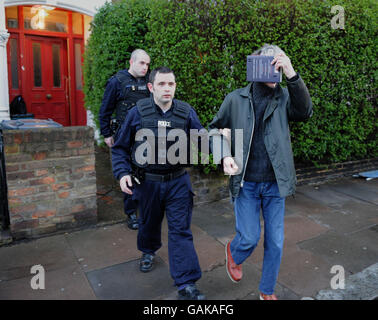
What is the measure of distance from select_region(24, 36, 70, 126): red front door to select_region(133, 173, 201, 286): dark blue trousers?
7092 mm

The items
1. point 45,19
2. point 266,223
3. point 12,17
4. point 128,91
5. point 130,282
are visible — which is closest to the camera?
point 266,223

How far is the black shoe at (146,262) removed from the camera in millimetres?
3541

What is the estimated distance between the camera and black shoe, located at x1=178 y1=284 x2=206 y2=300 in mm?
2963

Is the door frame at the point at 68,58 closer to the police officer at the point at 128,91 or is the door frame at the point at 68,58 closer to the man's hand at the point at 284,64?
the police officer at the point at 128,91

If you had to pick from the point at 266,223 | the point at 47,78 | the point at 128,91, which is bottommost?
→ the point at 266,223

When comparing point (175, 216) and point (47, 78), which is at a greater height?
point (47, 78)

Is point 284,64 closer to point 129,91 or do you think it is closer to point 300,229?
point 129,91

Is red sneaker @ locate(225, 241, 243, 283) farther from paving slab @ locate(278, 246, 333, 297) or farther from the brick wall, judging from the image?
the brick wall

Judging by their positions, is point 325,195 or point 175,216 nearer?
point 175,216

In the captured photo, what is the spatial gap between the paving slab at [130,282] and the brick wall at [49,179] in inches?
43.7

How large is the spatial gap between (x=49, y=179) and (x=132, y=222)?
3.61 ft

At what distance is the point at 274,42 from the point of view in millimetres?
5422

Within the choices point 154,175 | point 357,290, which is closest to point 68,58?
point 154,175

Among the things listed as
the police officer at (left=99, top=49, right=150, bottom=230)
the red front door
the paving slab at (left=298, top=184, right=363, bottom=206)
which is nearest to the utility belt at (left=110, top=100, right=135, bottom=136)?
the police officer at (left=99, top=49, right=150, bottom=230)
